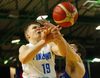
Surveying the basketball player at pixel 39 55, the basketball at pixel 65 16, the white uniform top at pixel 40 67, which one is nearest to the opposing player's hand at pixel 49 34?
the basketball player at pixel 39 55

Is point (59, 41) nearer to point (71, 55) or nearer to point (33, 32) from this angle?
point (71, 55)

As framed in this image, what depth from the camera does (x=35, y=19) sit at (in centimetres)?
1277

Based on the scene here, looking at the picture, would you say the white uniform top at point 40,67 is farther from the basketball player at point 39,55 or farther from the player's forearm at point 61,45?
the player's forearm at point 61,45

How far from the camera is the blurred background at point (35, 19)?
12.1 metres

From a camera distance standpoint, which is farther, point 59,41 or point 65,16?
point 65,16

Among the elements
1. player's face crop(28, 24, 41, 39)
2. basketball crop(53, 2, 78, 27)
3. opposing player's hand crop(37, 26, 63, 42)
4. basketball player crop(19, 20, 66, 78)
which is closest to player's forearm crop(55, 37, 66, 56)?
basketball player crop(19, 20, 66, 78)

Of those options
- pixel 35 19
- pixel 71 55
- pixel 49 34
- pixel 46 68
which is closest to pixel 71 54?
pixel 71 55

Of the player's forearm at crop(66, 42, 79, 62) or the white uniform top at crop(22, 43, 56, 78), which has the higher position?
the player's forearm at crop(66, 42, 79, 62)

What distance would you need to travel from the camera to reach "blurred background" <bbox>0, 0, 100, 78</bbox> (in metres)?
12.1

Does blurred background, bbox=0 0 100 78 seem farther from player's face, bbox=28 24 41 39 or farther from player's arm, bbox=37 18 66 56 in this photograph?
player's arm, bbox=37 18 66 56

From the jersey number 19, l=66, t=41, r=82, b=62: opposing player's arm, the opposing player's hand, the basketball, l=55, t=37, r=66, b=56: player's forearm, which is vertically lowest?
the jersey number 19

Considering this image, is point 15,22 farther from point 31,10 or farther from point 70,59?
point 70,59

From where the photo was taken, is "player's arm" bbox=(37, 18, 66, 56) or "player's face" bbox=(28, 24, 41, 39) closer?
"player's arm" bbox=(37, 18, 66, 56)

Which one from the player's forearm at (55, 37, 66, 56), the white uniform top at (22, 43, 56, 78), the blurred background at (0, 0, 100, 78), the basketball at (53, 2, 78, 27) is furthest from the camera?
the blurred background at (0, 0, 100, 78)
